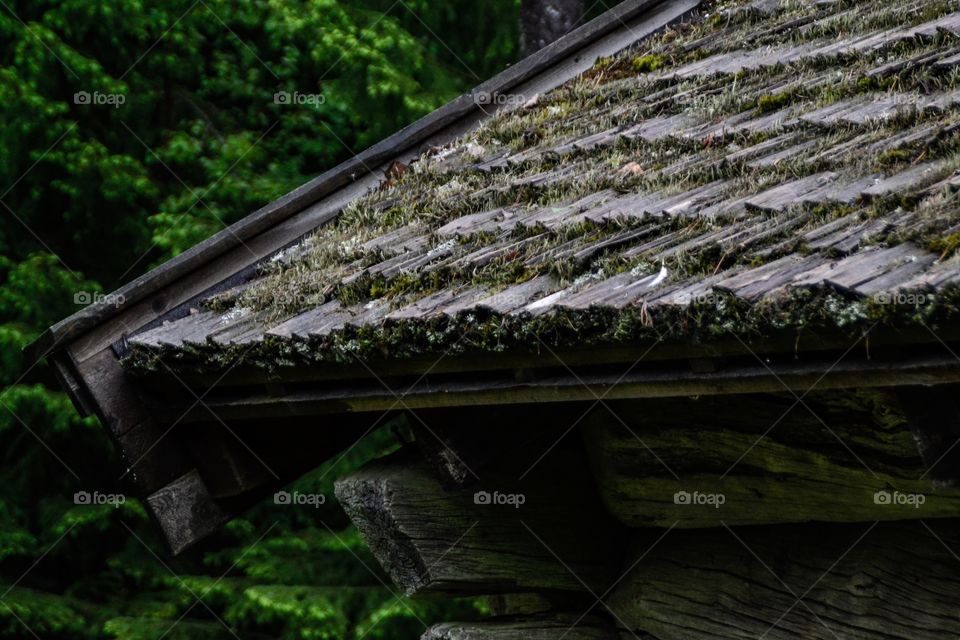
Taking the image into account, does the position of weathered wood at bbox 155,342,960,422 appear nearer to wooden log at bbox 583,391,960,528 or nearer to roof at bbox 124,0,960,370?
roof at bbox 124,0,960,370

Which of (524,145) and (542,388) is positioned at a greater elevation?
(524,145)

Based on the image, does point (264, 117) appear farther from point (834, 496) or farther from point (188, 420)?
point (834, 496)

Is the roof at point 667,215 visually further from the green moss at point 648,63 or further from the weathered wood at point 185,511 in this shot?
the weathered wood at point 185,511

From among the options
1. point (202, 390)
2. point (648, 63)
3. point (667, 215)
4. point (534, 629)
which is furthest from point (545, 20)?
point (667, 215)

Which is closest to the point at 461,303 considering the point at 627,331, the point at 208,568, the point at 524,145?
the point at 627,331

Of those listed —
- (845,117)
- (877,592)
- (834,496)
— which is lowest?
(877,592)

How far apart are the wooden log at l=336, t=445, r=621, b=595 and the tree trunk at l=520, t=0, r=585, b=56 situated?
574cm

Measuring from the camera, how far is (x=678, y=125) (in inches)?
138

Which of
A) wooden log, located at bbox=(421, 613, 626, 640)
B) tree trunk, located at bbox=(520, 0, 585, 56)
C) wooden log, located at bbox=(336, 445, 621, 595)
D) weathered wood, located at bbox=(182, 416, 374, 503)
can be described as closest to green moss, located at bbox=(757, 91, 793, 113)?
wooden log, located at bbox=(336, 445, 621, 595)

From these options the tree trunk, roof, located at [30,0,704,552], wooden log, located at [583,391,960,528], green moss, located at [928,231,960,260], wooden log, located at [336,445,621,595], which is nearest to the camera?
green moss, located at [928,231,960,260]

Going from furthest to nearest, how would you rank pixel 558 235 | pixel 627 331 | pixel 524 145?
pixel 524 145 < pixel 558 235 < pixel 627 331

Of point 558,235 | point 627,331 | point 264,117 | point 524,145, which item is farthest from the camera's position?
point 264,117

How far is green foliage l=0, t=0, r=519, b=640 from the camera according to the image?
323 inches

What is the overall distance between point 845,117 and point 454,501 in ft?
5.28
